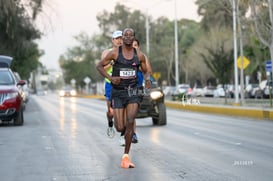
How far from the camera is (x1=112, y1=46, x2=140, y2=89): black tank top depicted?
961 cm

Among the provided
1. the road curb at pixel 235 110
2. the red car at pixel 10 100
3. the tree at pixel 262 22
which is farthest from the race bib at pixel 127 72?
the tree at pixel 262 22

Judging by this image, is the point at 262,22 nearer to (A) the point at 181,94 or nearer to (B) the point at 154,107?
(B) the point at 154,107

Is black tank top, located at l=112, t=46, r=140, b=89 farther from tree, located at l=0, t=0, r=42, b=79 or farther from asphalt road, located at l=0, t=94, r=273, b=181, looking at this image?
tree, located at l=0, t=0, r=42, b=79

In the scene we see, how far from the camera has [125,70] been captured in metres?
9.61

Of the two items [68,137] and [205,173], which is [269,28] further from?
[205,173]

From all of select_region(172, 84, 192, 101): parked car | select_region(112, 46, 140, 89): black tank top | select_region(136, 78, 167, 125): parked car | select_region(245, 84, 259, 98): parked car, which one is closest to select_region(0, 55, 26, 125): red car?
select_region(136, 78, 167, 125): parked car

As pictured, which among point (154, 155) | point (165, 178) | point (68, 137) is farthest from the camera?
point (68, 137)

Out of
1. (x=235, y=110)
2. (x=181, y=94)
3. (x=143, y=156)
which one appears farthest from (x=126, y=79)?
(x=181, y=94)

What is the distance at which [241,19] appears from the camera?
32.4 meters

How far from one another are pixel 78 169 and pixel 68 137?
5.61 metres

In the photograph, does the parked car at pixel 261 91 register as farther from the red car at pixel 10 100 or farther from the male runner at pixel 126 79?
the male runner at pixel 126 79

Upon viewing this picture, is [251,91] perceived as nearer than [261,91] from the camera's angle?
No

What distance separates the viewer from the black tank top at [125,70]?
9.61 metres

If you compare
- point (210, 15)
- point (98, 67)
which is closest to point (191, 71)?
point (210, 15)
